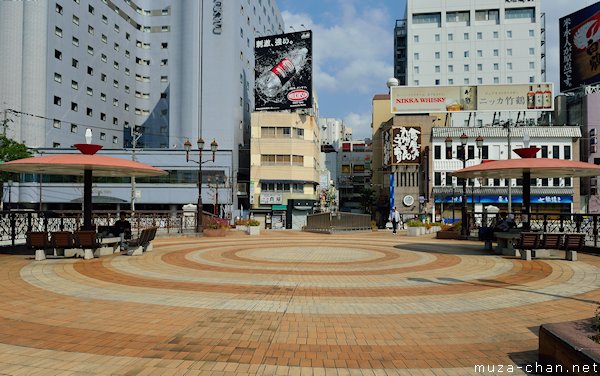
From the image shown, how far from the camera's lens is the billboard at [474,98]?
55.0 m

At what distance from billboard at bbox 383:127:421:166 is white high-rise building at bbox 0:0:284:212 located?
22626mm

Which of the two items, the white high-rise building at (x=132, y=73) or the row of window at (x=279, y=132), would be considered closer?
the white high-rise building at (x=132, y=73)

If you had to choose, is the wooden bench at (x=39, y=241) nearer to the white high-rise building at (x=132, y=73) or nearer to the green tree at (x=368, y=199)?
the white high-rise building at (x=132, y=73)

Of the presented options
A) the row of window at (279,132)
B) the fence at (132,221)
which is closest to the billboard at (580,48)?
the row of window at (279,132)

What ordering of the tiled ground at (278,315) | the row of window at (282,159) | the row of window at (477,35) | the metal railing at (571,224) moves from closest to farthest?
→ the tiled ground at (278,315), the metal railing at (571,224), the row of window at (282,159), the row of window at (477,35)

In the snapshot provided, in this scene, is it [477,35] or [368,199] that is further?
[368,199]

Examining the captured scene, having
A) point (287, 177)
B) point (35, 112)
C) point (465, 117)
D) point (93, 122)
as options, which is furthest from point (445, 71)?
point (35, 112)

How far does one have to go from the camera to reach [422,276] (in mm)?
10234

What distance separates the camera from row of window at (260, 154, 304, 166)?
56222 millimetres

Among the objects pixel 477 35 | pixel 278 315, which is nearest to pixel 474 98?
pixel 477 35

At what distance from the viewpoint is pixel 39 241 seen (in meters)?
11.7

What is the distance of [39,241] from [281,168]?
44716 millimetres

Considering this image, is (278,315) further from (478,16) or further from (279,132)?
(478,16)

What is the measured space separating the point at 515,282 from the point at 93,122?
61.4 meters
